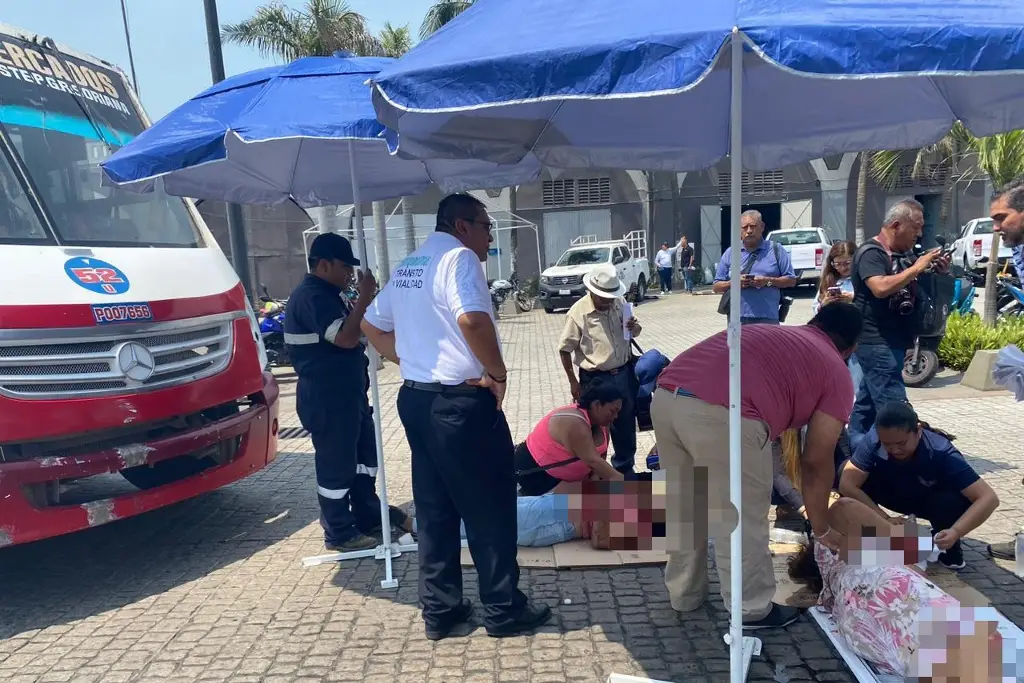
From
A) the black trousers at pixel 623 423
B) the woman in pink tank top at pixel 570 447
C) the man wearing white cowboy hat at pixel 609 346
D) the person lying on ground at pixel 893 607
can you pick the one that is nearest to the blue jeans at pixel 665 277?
the man wearing white cowboy hat at pixel 609 346

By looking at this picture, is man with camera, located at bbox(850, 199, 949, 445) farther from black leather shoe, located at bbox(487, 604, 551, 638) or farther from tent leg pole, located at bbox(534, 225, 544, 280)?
tent leg pole, located at bbox(534, 225, 544, 280)

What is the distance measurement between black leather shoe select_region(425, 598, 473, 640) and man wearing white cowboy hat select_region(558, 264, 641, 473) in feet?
6.28

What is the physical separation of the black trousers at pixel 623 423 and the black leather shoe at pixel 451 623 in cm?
192

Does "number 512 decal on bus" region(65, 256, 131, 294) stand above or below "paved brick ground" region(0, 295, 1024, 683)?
above

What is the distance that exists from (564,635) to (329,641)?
3.54 ft

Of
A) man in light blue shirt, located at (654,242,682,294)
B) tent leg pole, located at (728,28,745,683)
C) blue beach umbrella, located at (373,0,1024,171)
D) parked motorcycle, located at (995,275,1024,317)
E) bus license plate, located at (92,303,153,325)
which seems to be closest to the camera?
blue beach umbrella, located at (373,0,1024,171)

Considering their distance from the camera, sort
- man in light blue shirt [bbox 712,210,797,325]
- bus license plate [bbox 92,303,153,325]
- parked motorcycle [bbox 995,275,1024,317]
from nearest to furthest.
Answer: bus license plate [bbox 92,303,153,325], man in light blue shirt [bbox 712,210,797,325], parked motorcycle [bbox 995,275,1024,317]

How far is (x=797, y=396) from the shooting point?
280 cm

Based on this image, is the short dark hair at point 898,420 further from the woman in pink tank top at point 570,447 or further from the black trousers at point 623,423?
the black trousers at point 623,423

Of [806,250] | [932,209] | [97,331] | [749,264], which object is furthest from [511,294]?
[932,209]

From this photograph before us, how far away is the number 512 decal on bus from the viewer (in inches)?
147

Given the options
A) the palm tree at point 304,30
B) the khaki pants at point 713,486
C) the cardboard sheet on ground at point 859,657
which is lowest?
the cardboard sheet on ground at point 859,657

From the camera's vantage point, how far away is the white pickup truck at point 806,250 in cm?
1817

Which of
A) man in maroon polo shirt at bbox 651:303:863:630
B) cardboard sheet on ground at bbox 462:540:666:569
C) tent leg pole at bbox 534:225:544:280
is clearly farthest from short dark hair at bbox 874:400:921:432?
tent leg pole at bbox 534:225:544:280
